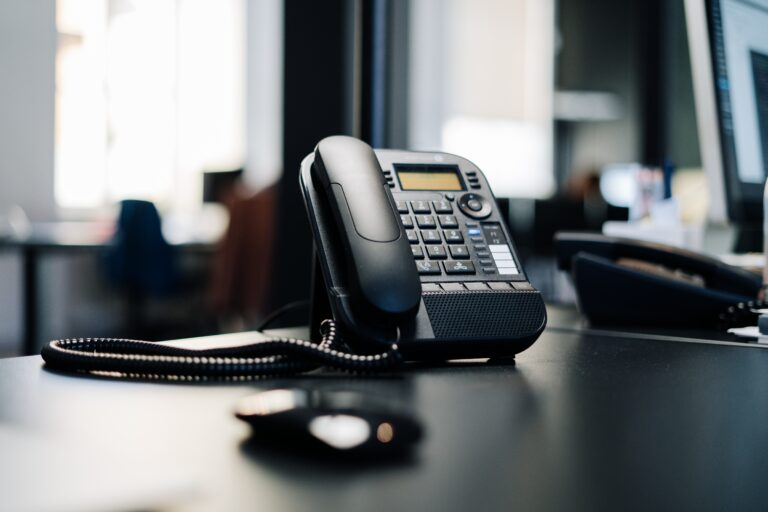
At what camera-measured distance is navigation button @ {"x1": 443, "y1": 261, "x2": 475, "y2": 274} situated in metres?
0.63

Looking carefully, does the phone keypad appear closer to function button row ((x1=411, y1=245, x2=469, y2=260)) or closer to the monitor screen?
function button row ((x1=411, y1=245, x2=469, y2=260))

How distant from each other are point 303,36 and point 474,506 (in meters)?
1.67


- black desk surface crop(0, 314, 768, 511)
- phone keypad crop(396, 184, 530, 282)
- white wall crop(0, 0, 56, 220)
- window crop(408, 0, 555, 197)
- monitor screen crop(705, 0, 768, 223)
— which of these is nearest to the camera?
black desk surface crop(0, 314, 768, 511)

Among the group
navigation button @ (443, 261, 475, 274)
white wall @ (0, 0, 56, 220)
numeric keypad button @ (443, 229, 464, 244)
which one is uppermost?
white wall @ (0, 0, 56, 220)

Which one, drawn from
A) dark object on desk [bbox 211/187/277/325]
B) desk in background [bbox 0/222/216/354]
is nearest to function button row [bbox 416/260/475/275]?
desk in background [bbox 0/222/216/354]

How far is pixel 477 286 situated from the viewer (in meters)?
0.62

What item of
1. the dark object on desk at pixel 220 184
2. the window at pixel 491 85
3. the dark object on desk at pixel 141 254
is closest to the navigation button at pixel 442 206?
the dark object on desk at pixel 141 254

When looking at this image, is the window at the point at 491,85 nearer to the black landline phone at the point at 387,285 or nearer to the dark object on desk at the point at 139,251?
the dark object on desk at the point at 139,251

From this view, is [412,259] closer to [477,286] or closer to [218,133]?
[477,286]

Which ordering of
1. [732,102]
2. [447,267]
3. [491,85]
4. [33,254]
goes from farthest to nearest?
[491,85] < [33,254] < [732,102] < [447,267]

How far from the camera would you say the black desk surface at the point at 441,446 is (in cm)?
29

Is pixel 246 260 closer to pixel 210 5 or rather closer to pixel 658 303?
pixel 210 5

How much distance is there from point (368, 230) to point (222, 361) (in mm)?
141

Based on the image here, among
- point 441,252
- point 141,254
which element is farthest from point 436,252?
point 141,254
